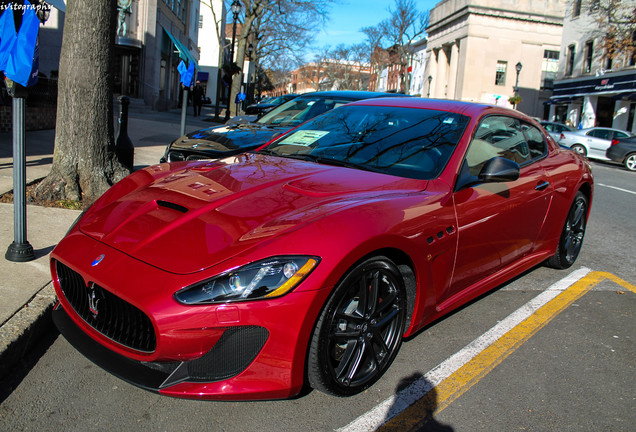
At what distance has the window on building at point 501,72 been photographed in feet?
183

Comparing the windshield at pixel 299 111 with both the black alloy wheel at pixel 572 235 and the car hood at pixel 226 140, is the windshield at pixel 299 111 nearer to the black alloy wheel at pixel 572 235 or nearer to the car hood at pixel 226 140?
the car hood at pixel 226 140

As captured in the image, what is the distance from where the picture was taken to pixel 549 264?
201 inches

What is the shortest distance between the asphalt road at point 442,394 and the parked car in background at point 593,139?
2035cm

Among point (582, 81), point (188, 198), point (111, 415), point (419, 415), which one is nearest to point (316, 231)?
point (188, 198)

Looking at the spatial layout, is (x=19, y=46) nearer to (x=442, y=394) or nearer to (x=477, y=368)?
(x=442, y=394)

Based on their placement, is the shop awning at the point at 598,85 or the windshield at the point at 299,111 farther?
the shop awning at the point at 598,85

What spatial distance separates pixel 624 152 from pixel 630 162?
450 mm

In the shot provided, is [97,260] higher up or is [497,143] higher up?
[497,143]

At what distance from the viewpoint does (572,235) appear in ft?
16.5

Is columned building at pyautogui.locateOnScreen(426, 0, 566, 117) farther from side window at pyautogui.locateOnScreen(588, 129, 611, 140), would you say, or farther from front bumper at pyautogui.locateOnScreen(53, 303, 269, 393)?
front bumper at pyautogui.locateOnScreen(53, 303, 269, 393)

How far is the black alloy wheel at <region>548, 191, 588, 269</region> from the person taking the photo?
487 cm

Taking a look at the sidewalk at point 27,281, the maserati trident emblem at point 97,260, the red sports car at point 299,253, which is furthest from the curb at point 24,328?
the maserati trident emblem at point 97,260

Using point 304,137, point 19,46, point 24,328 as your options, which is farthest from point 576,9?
point 24,328

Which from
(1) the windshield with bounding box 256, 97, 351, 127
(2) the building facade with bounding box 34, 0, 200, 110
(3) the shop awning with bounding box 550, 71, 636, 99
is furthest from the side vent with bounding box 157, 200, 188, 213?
(3) the shop awning with bounding box 550, 71, 636, 99
